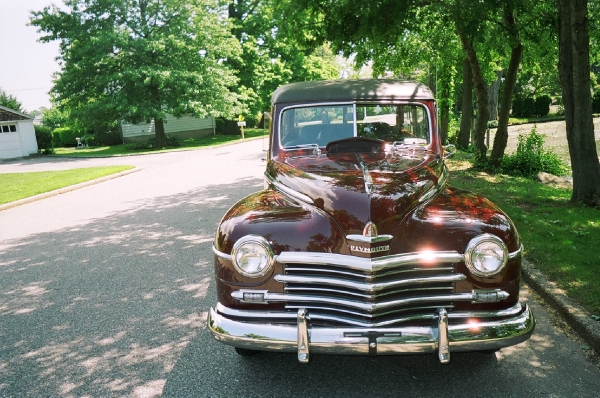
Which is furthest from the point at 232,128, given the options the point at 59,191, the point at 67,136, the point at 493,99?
the point at 59,191

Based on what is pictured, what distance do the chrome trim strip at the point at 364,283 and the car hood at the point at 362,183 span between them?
30 centimetres

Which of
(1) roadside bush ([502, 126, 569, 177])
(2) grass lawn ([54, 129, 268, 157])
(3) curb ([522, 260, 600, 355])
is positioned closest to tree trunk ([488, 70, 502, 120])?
(2) grass lawn ([54, 129, 268, 157])

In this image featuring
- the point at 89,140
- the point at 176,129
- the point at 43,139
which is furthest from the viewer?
the point at 176,129

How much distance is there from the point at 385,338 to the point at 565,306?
229 centimetres

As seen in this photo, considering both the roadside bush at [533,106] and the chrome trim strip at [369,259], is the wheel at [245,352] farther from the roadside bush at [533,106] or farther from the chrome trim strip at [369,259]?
the roadside bush at [533,106]

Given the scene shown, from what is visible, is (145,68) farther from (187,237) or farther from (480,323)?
(480,323)

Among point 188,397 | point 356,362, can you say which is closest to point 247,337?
point 188,397

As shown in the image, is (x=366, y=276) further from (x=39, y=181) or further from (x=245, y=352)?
(x=39, y=181)

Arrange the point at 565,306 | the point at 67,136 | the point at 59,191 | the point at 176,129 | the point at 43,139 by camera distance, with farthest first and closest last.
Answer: the point at 67,136 < the point at 176,129 < the point at 43,139 < the point at 59,191 < the point at 565,306

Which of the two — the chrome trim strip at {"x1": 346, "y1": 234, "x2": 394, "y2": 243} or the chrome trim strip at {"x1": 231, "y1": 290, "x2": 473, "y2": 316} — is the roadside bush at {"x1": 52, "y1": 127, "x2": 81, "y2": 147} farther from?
the chrome trim strip at {"x1": 346, "y1": 234, "x2": 394, "y2": 243}

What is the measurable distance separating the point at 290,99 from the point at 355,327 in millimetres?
Result: 2762

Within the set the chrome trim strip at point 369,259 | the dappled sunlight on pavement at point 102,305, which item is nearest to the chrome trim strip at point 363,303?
the chrome trim strip at point 369,259

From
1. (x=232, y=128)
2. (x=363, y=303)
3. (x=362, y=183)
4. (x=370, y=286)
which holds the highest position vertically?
(x=362, y=183)

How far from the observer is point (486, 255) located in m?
A: 3.03
